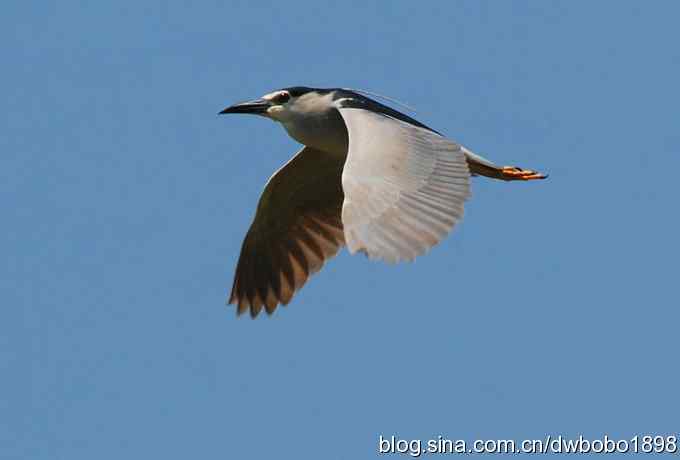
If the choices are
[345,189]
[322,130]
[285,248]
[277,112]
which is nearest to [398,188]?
[345,189]

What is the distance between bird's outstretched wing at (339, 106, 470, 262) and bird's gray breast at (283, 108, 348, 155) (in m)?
0.74

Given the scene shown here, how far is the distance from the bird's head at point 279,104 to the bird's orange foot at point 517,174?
64.1 inches

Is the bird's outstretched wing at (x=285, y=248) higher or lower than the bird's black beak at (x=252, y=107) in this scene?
lower

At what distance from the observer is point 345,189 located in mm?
7934

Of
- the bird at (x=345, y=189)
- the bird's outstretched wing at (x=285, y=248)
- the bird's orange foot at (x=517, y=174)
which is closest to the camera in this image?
the bird at (x=345, y=189)

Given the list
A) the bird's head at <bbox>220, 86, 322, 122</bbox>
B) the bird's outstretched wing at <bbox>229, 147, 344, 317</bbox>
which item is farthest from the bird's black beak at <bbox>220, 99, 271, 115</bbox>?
the bird's outstretched wing at <bbox>229, 147, 344, 317</bbox>

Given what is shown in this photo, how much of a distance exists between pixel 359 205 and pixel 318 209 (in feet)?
12.0

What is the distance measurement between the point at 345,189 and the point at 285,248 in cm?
354

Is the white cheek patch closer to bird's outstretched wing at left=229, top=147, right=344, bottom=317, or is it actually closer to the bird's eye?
the bird's eye

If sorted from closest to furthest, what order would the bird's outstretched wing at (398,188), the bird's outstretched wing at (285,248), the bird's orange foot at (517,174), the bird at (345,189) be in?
the bird's outstretched wing at (398,188) < the bird at (345,189) < the bird's orange foot at (517,174) < the bird's outstretched wing at (285,248)

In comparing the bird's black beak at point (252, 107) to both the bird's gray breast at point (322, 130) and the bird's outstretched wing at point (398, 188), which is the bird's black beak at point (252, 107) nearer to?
the bird's gray breast at point (322, 130)

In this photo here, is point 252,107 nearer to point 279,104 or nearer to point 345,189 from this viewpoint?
point 279,104

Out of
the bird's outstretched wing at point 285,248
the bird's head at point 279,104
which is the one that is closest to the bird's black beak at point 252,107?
the bird's head at point 279,104

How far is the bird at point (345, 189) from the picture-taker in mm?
7746
